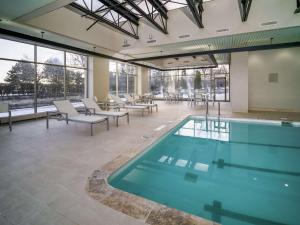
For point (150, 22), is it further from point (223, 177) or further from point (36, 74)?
point (223, 177)

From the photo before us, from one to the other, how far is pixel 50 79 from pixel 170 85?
1225 cm

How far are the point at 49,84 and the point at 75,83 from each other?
4.77 ft

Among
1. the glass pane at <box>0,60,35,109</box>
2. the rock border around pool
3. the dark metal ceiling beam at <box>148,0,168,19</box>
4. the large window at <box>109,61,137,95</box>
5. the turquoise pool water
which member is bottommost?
the turquoise pool water

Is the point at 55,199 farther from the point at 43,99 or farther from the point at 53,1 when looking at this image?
the point at 43,99

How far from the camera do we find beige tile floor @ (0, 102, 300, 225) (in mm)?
1856

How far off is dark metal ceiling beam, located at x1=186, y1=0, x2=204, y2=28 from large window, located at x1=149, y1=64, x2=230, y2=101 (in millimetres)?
7843

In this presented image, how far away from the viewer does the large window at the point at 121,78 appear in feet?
41.7

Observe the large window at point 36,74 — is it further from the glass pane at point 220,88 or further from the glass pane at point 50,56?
the glass pane at point 220,88

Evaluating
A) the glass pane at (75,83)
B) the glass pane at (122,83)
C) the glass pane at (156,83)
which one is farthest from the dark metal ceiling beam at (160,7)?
the glass pane at (156,83)

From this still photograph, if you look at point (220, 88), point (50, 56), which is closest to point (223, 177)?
point (50, 56)

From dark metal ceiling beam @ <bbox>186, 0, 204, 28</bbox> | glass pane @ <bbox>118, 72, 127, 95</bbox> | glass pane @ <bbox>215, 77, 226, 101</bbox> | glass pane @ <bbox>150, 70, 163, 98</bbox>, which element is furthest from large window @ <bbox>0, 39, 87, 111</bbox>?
glass pane @ <bbox>215, 77, 226, 101</bbox>

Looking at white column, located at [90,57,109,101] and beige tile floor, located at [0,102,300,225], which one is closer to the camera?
beige tile floor, located at [0,102,300,225]

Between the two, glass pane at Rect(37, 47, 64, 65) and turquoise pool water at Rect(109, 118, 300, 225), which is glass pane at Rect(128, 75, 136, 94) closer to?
glass pane at Rect(37, 47, 64, 65)

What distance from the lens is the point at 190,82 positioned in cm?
1756
